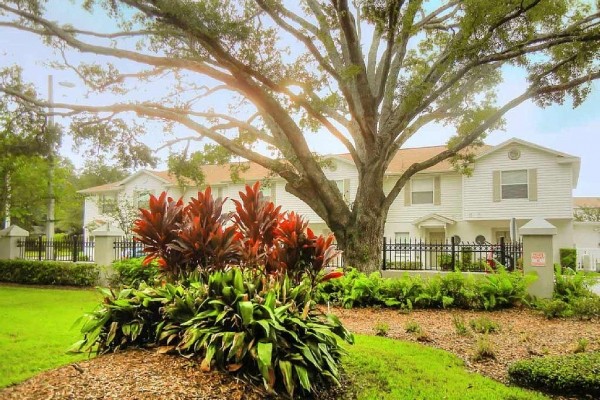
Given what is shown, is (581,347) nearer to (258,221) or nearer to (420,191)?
(258,221)

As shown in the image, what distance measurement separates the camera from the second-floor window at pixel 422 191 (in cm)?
2286

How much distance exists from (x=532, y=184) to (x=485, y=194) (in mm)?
→ 2030

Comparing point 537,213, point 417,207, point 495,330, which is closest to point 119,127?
point 495,330

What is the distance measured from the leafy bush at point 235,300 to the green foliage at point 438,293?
4691mm

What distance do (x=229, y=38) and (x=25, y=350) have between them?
698 centimetres

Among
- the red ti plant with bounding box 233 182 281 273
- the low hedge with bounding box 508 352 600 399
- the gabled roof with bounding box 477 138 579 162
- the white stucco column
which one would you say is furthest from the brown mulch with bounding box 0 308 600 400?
the gabled roof with bounding box 477 138 579 162

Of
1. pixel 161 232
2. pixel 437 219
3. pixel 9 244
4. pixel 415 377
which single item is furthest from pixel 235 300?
pixel 437 219

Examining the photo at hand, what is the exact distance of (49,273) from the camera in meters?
15.1

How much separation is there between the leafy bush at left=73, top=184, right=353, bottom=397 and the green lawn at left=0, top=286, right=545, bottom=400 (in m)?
0.60

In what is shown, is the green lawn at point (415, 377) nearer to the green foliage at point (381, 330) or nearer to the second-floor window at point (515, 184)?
the green foliage at point (381, 330)

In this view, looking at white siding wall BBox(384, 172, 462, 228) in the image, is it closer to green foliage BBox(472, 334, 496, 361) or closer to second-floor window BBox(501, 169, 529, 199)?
second-floor window BBox(501, 169, 529, 199)

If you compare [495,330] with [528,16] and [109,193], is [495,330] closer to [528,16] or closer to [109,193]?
[528,16]

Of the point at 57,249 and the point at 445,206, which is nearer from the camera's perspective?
the point at 57,249

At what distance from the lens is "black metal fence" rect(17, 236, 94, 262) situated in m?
16.1
